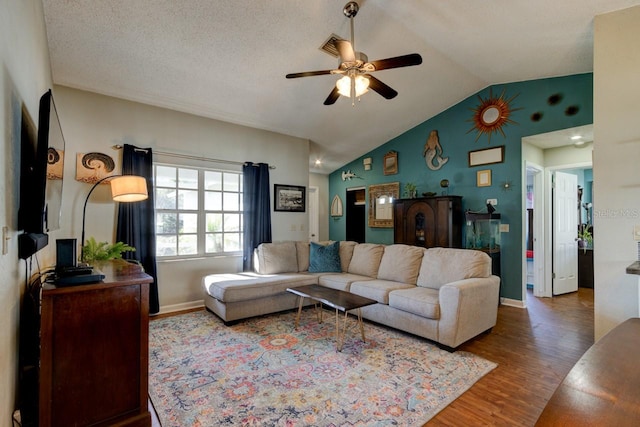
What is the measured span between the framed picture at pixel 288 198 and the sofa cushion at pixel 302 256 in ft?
2.82

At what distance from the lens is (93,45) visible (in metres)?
2.85

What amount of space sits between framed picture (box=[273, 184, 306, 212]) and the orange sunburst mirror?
298 centimetres

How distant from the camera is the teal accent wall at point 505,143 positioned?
3.89 m

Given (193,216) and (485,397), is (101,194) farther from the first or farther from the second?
(485,397)

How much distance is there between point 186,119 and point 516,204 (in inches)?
189

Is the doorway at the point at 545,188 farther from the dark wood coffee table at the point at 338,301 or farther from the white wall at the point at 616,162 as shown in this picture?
the dark wood coffee table at the point at 338,301

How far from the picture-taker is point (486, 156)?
4.64 meters

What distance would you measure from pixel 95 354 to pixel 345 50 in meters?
2.59

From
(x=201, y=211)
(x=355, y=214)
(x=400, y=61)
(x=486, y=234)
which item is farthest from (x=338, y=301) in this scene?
(x=355, y=214)

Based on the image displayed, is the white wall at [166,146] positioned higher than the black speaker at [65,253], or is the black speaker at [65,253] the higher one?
the white wall at [166,146]

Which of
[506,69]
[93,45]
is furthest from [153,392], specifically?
[506,69]

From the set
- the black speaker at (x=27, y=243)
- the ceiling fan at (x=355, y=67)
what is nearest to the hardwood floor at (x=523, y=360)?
the black speaker at (x=27, y=243)

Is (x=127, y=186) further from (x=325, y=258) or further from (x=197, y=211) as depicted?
(x=325, y=258)

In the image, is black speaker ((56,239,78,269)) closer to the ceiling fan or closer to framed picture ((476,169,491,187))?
the ceiling fan
